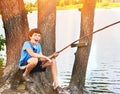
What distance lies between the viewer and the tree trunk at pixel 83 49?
1394 cm

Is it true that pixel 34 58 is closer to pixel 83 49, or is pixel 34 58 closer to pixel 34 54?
pixel 34 54

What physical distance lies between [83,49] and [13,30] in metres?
2.06

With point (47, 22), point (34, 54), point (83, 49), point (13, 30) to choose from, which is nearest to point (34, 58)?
point (34, 54)

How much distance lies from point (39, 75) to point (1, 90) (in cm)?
96

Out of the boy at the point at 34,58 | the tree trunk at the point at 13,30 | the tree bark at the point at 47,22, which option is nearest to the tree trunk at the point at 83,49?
the tree bark at the point at 47,22

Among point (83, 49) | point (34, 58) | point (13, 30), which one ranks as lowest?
point (83, 49)

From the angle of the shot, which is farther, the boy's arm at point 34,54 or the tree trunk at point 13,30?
the tree trunk at point 13,30

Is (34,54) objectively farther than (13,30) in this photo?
No

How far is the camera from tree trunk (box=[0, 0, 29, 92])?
12.7 metres

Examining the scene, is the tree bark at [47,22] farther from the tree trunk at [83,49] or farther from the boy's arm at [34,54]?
the boy's arm at [34,54]

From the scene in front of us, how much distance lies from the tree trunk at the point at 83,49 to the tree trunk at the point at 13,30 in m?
1.77

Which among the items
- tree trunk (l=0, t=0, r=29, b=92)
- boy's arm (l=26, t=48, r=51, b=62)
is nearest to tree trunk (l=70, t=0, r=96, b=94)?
tree trunk (l=0, t=0, r=29, b=92)

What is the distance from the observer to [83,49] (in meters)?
14.0

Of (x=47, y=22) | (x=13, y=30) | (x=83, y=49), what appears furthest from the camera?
(x=83, y=49)
